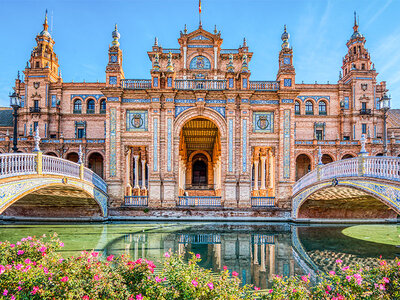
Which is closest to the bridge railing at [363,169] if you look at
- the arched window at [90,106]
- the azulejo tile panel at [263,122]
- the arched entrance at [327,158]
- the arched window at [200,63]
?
the azulejo tile panel at [263,122]

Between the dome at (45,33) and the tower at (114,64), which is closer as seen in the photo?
the tower at (114,64)

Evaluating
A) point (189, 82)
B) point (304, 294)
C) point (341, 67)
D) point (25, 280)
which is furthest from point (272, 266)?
point (341, 67)

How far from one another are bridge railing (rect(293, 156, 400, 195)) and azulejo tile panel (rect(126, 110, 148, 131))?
10113 millimetres

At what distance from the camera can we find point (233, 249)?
33.4 feet

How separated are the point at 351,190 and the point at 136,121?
12.1m

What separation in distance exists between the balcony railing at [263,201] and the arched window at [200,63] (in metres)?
15.6

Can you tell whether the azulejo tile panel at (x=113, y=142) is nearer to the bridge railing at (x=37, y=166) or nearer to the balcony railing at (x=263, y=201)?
the bridge railing at (x=37, y=166)

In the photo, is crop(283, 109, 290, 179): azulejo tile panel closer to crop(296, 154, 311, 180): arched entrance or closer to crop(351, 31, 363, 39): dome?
crop(296, 154, 311, 180): arched entrance

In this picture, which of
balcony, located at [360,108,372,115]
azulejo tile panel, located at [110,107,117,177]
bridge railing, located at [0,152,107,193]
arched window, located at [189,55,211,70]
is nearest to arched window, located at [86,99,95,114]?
arched window, located at [189,55,211,70]

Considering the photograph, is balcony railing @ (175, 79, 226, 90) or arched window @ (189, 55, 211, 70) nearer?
balcony railing @ (175, 79, 226, 90)

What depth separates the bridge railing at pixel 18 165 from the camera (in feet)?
25.6

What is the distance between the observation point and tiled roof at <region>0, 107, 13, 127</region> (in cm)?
3526

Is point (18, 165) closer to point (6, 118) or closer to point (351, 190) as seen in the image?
point (351, 190)

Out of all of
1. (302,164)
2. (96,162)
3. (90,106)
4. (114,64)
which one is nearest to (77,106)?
(90,106)
